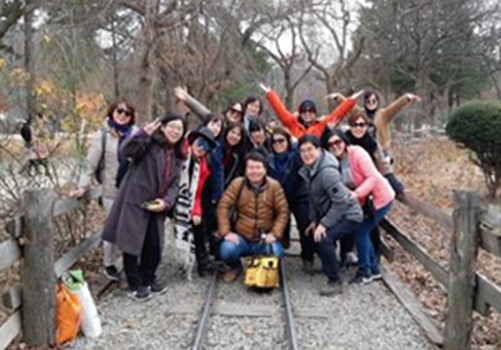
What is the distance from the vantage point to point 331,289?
6.46 metres

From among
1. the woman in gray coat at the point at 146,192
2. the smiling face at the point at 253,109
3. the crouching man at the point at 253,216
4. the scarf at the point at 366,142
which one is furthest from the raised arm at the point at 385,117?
the woman in gray coat at the point at 146,192

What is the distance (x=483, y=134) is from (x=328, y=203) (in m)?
9.07

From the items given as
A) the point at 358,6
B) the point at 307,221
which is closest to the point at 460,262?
the point at 307,221

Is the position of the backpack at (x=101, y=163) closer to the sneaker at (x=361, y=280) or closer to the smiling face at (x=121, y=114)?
the smiling face at (x=121, y=114)

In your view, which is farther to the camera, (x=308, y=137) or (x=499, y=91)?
(x=499, y=91)

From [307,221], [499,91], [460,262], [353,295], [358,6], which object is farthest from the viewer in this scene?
[499,91]

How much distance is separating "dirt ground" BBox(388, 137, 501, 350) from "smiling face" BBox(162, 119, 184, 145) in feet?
8.86

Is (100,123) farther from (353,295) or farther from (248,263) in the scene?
(353,295)

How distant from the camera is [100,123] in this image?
8.95m

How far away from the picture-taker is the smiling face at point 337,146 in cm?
647

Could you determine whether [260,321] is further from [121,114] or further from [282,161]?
[121,114]

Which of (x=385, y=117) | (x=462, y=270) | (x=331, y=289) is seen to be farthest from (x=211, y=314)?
(x=385, y=117)

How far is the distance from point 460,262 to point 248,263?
253 centimetres

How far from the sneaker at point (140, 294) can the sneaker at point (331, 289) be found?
73.7 inches
